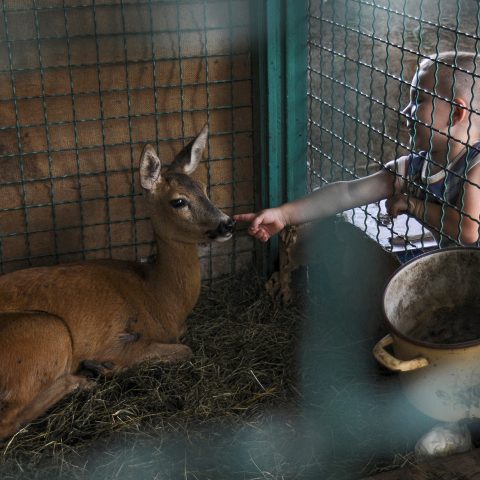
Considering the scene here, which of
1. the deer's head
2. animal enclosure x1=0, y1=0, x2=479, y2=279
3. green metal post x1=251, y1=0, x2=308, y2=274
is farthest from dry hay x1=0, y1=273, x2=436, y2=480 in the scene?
green metal post x1=251, y1=0, x2=308, y2=274

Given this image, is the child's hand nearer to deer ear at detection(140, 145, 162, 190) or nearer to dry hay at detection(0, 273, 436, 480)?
deer ear at detection(140, 145, 162, 190)

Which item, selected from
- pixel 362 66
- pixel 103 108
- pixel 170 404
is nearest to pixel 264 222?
pixel 170 404

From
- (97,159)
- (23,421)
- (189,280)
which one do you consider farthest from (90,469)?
(97,159)

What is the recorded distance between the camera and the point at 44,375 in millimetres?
3801

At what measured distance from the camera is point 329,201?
421 cm

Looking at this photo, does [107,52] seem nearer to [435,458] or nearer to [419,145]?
[419,145]

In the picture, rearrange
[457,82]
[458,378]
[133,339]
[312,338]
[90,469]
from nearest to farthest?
[458,378], [90,469], [457,82], [133,339], [312,338]

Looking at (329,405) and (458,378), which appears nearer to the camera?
(458,378)

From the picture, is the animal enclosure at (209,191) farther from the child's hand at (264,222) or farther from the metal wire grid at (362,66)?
the metal wire grid at (362,66)

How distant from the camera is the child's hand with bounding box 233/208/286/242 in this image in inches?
163

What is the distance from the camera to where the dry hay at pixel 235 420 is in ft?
11.2

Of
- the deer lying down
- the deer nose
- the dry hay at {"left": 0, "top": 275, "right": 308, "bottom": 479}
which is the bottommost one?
the dry hay at {"left": 0, "top": 275, "right": 308, "bottom": 479}

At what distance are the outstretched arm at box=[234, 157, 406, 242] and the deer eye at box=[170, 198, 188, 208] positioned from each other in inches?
10.9

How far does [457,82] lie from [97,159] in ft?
6.61
